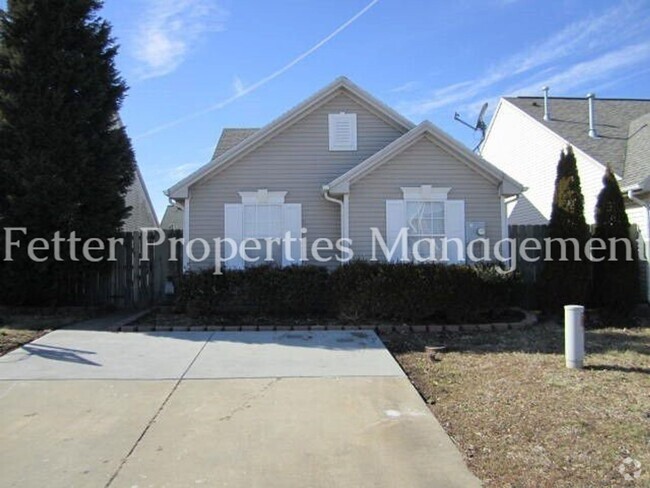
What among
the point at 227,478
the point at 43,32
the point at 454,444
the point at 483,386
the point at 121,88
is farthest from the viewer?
the point at 121,88

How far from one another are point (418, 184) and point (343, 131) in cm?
268

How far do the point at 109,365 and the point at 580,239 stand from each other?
10134 millimetres

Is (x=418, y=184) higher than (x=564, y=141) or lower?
lower

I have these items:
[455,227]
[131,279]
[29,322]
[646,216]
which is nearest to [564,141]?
[646,216]

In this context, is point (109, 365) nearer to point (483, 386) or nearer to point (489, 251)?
point (483, 386)

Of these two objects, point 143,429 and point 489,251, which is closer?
point 143,429

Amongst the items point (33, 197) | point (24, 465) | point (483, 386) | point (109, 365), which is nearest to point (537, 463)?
point (483, 386)

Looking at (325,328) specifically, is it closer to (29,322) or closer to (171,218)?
(29,322)

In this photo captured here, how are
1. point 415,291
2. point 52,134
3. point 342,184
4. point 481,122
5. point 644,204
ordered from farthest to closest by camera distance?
point 481,122
point 644,204
point 342,184
point 52,134
point 415,291

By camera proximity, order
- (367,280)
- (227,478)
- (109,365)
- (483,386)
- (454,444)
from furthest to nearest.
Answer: (367,280)
(109,365)
(483,386)
(454,444)
(227,478)

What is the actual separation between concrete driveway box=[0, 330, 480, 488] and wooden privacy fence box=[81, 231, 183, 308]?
5.70 m

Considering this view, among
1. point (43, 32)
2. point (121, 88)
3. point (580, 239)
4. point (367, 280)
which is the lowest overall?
point (367, 280)

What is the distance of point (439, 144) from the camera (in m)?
13.1

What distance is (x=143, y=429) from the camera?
17.5 ft
